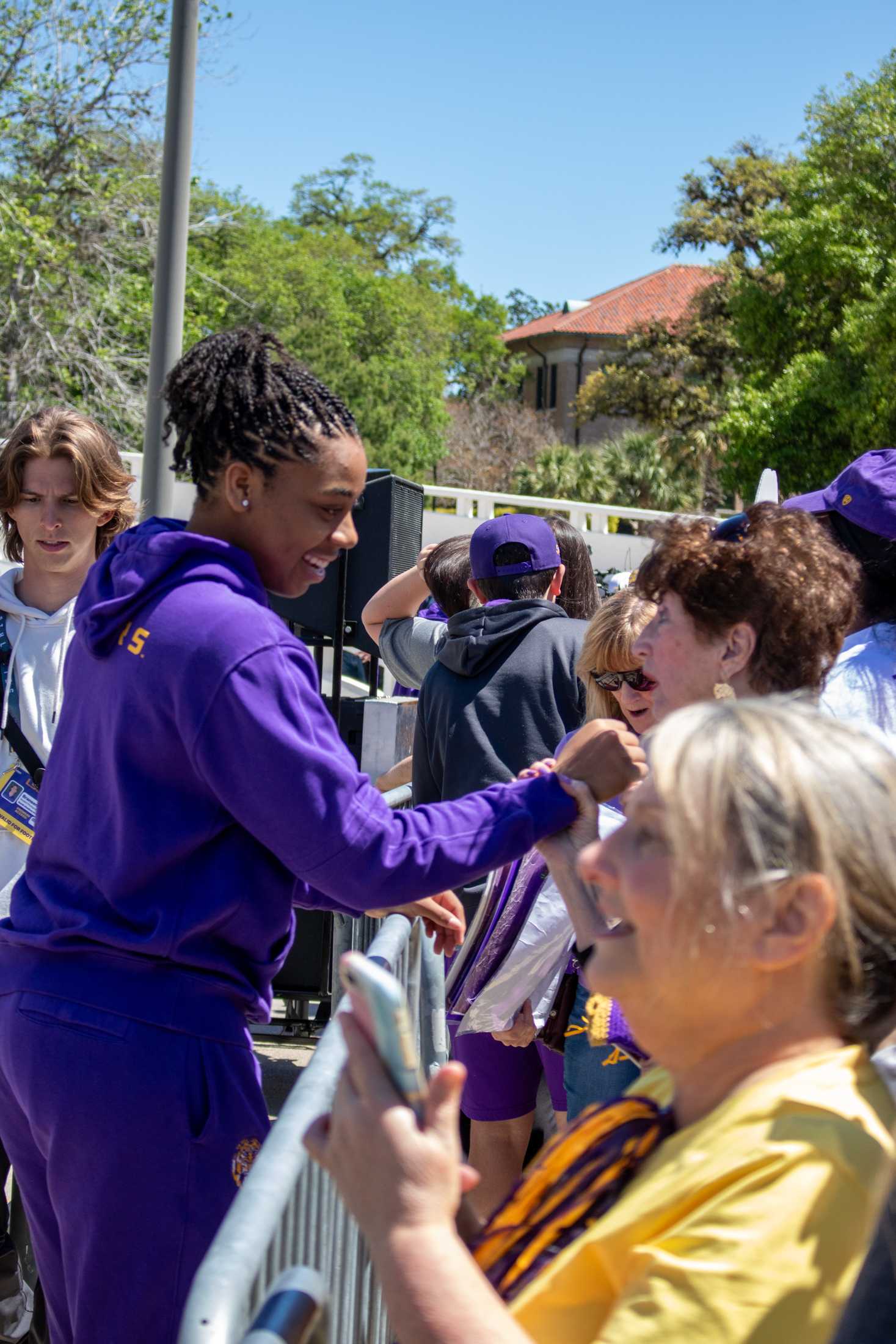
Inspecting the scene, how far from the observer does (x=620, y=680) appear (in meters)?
3.17

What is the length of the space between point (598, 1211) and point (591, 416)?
45874 mm

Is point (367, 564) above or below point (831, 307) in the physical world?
below

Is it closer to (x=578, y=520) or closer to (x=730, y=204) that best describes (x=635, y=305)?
(x=730, y=204)

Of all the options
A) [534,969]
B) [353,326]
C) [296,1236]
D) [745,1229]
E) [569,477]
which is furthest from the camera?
[353,326]

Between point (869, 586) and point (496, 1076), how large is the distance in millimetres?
1714

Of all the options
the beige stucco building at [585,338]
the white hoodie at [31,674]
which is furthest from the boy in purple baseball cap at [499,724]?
the beige stucco building at [585,338]

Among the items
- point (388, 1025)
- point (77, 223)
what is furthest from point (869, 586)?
point (77, 223)

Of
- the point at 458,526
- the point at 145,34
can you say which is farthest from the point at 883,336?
the point at 145,34

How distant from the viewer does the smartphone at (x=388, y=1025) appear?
3.86 ft

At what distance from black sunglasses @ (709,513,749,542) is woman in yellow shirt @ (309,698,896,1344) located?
903 mm

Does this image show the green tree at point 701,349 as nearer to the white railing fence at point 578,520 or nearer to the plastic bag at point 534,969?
the white railing fence at point 578,520

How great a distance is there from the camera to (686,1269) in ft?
3.72

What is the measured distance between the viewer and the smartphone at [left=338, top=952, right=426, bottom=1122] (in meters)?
1.18

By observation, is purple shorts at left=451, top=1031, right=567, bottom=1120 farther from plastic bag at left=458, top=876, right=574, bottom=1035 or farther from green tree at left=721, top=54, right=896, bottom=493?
green tree at left=721, top=54, right=896, bottom=493
